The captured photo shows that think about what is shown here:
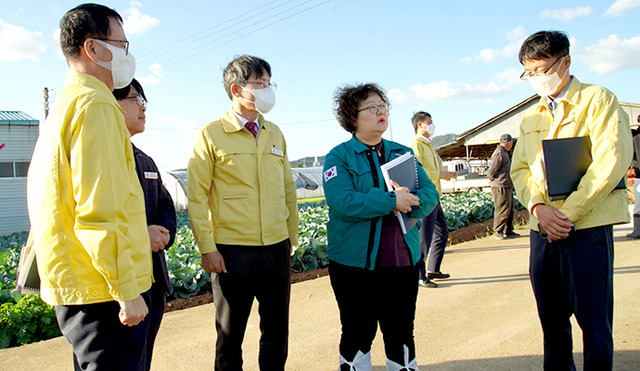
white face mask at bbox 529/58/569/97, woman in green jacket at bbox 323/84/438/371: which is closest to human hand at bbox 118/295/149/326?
woman in green jacket at bbox 323/84/438/371

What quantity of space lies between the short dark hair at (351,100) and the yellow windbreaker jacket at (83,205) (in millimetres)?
1643

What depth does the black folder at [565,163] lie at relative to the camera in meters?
2.56

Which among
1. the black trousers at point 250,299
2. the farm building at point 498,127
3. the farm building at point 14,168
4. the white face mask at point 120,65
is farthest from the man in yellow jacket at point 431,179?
the farm building at point 14,168

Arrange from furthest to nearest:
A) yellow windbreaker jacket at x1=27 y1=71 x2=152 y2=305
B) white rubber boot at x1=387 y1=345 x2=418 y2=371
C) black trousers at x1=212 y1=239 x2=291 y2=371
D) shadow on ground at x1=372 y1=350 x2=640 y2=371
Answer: shadow on ground at x1=372 y1=350 x2=640 y2=371 < black trousers at x1=212 y1=239 x2=291 y2=371 < white rubber boot at x1=387 y1=345 x2=418 y2=371 < yellow windbreaker jacket at x1=27 y1=71 x2=152 y2=305

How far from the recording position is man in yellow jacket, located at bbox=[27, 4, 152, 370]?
1694mm

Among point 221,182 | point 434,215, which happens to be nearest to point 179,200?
point 434,215

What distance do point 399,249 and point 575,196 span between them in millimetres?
1064

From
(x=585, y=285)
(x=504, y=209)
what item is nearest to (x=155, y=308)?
(x=585, y=285)

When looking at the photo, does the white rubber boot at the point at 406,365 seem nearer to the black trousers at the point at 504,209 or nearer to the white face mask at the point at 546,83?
the white face mask at the point at 546,83

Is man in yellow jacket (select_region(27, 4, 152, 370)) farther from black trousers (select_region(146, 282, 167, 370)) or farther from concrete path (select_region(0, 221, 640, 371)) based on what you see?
concrete path (select_region(0, 221, 640, 371))

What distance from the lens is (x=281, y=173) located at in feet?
10.6

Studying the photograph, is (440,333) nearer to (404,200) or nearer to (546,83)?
(404,200)

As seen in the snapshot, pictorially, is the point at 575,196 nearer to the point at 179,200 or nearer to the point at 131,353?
the point at 131,353

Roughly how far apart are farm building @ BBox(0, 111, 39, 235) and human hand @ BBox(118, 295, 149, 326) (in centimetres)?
2407
